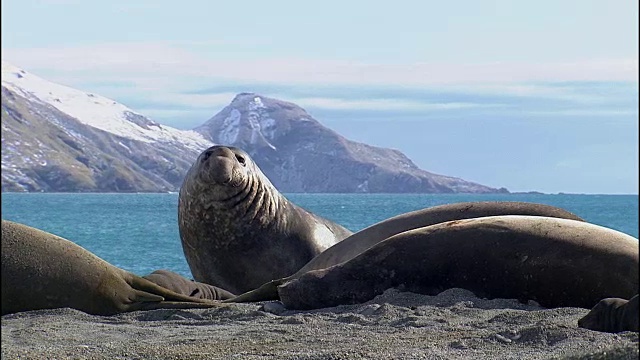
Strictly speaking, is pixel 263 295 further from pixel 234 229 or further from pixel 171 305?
→ pixel 234 229

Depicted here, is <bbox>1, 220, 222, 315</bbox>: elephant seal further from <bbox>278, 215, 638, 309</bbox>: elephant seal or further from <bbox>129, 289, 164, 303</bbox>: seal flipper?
<bbox>278, 215, 638, 309</bbox>: elephant seal

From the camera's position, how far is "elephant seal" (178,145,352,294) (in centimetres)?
1100

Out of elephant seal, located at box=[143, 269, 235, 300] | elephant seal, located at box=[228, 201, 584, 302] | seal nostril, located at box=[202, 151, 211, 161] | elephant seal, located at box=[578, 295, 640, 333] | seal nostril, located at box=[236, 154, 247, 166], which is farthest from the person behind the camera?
seal nostril, located at box=[236, 154, 247, 166]

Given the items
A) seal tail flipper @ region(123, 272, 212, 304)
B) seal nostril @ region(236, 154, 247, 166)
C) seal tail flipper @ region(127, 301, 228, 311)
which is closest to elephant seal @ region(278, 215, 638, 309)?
seal tail flipper @ region(127, 301, 228, 311)

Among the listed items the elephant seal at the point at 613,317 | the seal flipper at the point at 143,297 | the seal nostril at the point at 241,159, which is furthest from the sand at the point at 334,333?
the seal nostril at the point at 241,159

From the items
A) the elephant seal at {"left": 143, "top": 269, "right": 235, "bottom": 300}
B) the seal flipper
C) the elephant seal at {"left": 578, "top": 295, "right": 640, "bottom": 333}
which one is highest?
the elephant seal at {"left": 578, "top": 295, "right": 640, "bottom": 333}

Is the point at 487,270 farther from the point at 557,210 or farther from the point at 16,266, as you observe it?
the point at 16,266

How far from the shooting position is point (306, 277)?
7.23m

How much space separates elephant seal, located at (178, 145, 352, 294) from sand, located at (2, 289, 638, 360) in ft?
12.0

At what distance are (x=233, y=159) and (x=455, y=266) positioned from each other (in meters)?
4.63

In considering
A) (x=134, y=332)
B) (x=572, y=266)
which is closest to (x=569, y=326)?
(x=572, y=266)

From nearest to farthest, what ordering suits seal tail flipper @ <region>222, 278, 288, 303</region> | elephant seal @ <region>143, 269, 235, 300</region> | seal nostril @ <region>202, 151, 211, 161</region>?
seal tail flipper @ <region>222, 278, 288, 303</region>, elephant seal @ <region>143, 269, 235, 300</region>, seal nostril @ <region>202, 151, 211, 161</region>

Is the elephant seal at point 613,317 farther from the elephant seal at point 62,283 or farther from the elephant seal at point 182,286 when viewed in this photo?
A: the elephant seal at point 182,286

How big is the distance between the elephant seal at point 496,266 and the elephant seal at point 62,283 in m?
0.97
